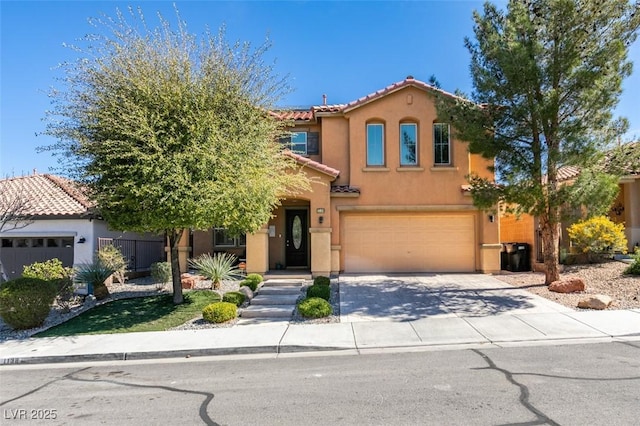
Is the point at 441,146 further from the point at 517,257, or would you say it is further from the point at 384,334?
the point at 384,334

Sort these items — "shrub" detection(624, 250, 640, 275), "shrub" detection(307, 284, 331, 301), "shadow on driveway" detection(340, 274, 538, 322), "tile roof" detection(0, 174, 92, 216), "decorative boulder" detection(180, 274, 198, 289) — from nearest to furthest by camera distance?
"shadow on driveway" detection(340, 274, 538, 322), "shrub" detection(307, 284, 331, 301), "shrub" detection(624, 250, 640, 275), "decorative boulder" detection(180, 274, 198, 289), "tile roof" detection(0, 174, 92, 216)

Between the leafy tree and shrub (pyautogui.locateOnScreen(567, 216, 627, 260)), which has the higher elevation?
the leafy tree

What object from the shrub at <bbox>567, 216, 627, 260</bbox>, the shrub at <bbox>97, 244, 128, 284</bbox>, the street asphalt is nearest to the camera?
the street asphalt

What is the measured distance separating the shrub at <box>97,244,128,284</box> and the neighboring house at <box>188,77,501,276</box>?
5.34m

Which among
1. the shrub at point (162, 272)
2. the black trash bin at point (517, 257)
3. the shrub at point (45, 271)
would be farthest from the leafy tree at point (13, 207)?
the black trash bin at point (517, 257)

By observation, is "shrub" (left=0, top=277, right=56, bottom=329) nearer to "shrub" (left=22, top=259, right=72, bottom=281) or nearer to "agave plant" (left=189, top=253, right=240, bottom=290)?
"shrub" (left=22, top=259, right=72, bottom=281)

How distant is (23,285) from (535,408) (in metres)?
11.3

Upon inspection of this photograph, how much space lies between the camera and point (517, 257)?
18016 mm

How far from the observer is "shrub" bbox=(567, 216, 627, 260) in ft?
51.3

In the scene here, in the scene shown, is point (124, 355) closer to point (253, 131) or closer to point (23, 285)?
point (23, 285)

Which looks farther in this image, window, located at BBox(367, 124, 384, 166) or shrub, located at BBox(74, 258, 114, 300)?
window, located at BBox(367, 124, 384, 166)

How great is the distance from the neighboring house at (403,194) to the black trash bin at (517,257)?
1568 mm

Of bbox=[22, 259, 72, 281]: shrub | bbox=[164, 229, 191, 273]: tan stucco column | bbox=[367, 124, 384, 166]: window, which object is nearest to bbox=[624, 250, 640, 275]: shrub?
bbox=[367, 124, 384, 166]: window

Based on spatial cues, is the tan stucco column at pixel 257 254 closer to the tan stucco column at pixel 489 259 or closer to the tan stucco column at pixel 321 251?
the tan stucco column at pixel 321 251
